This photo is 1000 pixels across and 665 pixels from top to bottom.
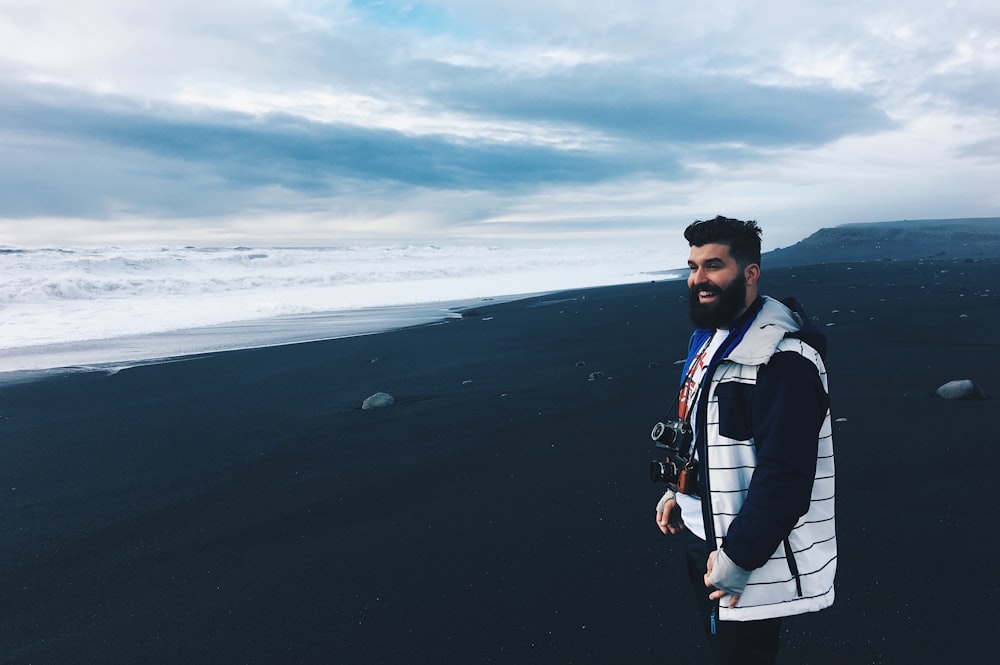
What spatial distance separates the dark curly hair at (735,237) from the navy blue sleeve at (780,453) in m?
0.40

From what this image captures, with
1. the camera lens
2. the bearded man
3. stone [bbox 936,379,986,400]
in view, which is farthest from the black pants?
stone [bbox 936,379,986,400]

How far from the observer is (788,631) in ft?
9.89

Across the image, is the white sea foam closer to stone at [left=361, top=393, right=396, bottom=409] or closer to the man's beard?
stone at [left=361, top=393, right=396, bottom=409]

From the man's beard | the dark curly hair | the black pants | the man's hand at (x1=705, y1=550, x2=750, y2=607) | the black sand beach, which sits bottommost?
the black sand beach

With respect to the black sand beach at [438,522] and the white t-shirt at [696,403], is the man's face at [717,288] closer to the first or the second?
the white t-shirt at [696,403]

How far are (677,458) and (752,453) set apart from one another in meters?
0.52

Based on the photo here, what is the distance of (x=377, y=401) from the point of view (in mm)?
7539

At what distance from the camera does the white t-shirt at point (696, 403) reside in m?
2.18

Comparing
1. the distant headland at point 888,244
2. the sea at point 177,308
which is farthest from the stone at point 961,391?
the distant headland at point 888,244

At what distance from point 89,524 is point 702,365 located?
4501mm

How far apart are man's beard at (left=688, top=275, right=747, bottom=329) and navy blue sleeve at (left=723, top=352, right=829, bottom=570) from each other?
0.26 m

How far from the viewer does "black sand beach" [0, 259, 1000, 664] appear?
3.13m

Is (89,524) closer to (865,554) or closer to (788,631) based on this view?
(788,631)

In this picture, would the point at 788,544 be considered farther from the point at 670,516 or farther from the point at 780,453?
the point at 670,516
